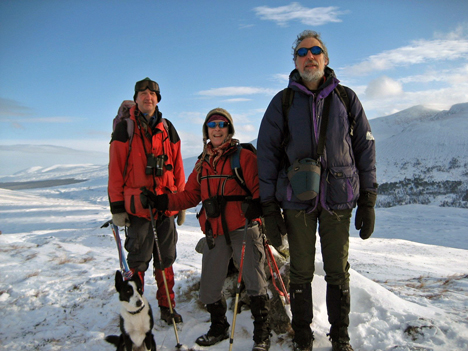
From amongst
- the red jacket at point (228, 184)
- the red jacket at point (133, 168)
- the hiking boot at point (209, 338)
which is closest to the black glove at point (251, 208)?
the red jacket at point (228, 184)

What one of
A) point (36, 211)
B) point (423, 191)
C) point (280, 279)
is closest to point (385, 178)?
point (423, 191)

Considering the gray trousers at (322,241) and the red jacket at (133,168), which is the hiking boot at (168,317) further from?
the gray trousers at (322,241)

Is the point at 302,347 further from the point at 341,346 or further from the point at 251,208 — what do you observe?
the point at 251,208

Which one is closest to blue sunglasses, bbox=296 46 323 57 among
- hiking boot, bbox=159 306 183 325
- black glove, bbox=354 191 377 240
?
black glove, bbox=354 191 377 240

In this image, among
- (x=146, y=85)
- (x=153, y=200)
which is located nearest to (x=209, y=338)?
(x=153, y=200)

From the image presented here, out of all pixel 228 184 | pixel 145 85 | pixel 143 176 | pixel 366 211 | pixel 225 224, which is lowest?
pixel 225 224

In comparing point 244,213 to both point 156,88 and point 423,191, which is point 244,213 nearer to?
point 156,88

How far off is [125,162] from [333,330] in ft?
10.00

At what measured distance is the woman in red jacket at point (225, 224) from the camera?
3244 mm

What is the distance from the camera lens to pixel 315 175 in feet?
9.25

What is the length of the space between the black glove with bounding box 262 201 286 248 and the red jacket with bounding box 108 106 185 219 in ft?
4.60

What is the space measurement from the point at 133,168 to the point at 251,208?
159 cm

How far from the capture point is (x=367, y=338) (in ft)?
11.0

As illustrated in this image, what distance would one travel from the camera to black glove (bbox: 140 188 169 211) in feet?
11.4
